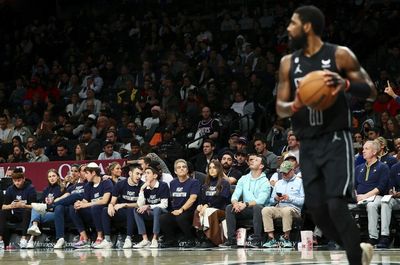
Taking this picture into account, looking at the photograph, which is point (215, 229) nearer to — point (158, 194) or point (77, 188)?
point (158, 194)

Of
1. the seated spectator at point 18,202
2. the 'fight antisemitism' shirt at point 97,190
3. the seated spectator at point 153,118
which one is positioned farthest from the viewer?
the seated spectator at point 153,118

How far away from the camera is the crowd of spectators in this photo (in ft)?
57.1

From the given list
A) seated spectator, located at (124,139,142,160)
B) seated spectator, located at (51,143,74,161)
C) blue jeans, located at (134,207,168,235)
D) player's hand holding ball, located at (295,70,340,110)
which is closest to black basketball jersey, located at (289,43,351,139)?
player's hand holding ball, located at (295,70,340,110)

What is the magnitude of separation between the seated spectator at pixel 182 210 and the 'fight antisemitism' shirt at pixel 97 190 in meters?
1.25

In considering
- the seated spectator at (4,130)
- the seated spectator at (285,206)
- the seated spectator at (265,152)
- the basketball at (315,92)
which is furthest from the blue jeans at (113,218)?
the basketball at (315,92)

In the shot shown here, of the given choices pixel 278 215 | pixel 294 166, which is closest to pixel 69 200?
pixel 278 215

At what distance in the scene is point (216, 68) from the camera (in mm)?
20344

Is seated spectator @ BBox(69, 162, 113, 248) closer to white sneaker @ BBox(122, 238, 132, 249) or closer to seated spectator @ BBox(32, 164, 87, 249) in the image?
seated spectator @ BBox(32, 164, 87, 249)

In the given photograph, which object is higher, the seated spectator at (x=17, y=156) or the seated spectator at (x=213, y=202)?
the seated spectator at (x=17, y=156)

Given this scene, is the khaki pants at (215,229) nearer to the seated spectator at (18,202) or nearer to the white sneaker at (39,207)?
the white sneaker at (39,207)

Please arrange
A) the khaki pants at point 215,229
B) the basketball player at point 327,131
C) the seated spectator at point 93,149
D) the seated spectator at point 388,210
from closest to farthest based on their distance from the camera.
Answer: the basketball player at point 327,131, the seated spectator at point 388,210, the khaki pants at point 215,229, the seated spectator at point 93,149

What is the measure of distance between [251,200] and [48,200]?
12.1ft

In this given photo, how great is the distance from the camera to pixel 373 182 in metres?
12.5

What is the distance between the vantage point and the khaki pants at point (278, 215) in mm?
12680
